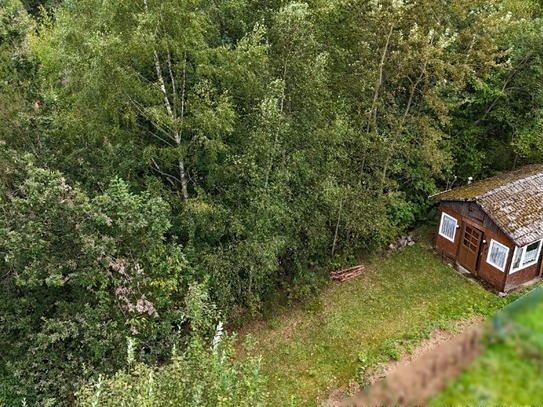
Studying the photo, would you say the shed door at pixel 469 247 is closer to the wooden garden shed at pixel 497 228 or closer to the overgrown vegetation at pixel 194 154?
the wooden garden shed at pixel 497 228

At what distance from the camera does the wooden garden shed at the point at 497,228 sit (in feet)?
48.4

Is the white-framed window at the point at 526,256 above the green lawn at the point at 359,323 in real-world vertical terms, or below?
above

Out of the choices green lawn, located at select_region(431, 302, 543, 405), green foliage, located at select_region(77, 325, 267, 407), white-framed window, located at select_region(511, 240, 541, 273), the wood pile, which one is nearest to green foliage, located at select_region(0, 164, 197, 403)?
green foliage, located at select_region(77, 325, 267, 407)

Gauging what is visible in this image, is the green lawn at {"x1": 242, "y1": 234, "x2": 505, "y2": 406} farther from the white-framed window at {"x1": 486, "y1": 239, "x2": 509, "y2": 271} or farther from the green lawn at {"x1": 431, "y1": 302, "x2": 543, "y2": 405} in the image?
the green lawn at {"x1": 431, "y1": 302, "x2": 543, "y2": 405}

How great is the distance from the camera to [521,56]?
17.3 m

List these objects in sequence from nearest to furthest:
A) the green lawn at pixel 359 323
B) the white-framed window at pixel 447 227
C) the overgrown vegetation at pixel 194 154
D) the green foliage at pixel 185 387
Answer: the green foliage at pixel 185 387 < the overgrown vegetation at pixel 194 154 < the green lawn at pixel 359 323 < the white-framed window at pixel 447 227

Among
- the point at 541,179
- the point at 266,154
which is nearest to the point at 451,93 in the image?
the point at 541,179

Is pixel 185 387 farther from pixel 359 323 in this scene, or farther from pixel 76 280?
pixel 359 323

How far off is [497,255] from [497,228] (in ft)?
3.17

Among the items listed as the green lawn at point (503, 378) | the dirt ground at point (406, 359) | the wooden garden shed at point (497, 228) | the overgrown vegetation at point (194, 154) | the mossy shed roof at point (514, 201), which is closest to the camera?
the green lawn at point (503, 378)

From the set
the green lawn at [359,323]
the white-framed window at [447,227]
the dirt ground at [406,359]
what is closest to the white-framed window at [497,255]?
the green lawn at [359,323]

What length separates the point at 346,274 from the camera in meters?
16.3

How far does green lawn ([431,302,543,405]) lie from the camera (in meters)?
4.21

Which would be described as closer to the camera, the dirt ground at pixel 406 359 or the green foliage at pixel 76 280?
the green foliage at pixel 76 280
